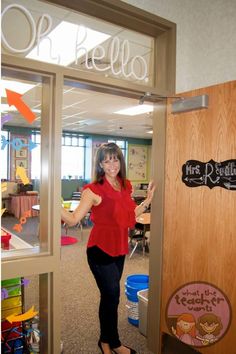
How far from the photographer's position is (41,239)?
1.87 meters

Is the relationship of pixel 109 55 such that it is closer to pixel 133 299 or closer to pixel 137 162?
pixel 133 299

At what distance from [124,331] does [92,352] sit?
0.45 m

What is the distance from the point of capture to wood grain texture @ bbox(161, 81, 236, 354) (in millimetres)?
1922

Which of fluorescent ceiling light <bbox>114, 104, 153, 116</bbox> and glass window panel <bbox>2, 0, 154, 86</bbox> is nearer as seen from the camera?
glass window panel <bbox>2, 0, 154, 86</bbox>

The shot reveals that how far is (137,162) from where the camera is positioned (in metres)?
11.9

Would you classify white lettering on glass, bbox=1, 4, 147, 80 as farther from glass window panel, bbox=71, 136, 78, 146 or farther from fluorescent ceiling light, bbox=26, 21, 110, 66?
glass window panel, bbox=71, 136, 78, 146

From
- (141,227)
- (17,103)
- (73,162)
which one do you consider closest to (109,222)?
(17,103)

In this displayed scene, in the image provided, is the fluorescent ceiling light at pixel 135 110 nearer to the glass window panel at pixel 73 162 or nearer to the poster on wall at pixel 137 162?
the glass window panel at pixel 73 162

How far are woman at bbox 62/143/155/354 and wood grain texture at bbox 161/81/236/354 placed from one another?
0.36 metres

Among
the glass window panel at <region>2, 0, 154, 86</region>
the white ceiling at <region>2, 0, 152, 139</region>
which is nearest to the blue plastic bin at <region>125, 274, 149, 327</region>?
the white ceiling at <region>2, 0, 152, 139</region>

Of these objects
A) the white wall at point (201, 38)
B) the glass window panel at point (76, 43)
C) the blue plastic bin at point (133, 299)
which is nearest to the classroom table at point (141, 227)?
the blue plastic bin at point (133, 299)

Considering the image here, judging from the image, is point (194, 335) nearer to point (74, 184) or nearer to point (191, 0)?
point (191, 0)

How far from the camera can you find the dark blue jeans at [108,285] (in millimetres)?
2158

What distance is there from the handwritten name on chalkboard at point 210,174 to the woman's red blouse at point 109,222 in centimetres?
55
